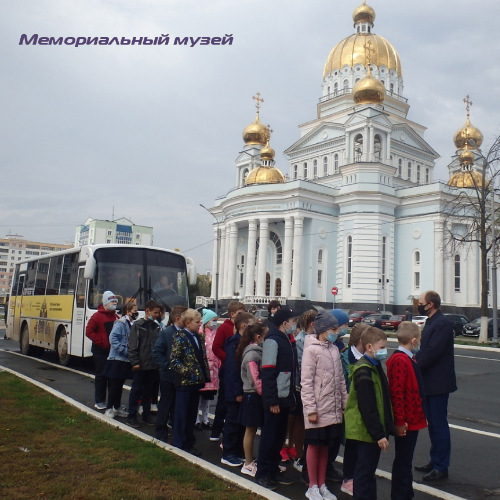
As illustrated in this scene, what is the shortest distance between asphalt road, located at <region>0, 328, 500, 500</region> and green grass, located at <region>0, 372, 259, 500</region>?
76 cm

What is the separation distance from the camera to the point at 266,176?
5016cm

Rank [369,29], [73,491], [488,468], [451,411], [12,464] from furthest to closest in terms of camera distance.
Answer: [369,29] < [451,411] < [488,468] < [12,464] < [73,491]

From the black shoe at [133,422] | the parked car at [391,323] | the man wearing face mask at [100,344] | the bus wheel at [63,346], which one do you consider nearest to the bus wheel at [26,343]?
the bus wheel at [63,346]

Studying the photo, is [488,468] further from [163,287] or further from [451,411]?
[163,287]

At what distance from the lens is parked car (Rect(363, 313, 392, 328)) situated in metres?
33.1

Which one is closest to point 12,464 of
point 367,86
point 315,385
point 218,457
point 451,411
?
point 218,457

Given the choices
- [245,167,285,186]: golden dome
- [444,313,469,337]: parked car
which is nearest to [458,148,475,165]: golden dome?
[245,167,285,186]: golden dome

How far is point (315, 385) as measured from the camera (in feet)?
16.5

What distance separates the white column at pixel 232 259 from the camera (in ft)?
161

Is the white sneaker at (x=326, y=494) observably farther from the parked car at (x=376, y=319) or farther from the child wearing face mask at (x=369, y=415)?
the parked car at (x=376, y=319)

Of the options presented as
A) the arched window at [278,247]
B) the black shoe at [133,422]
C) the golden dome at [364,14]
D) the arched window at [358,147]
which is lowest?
the black shoe at [133,422]

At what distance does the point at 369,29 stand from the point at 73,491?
61.2m

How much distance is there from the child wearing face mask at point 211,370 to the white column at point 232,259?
40.8m

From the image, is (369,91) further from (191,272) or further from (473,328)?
(191,272)
